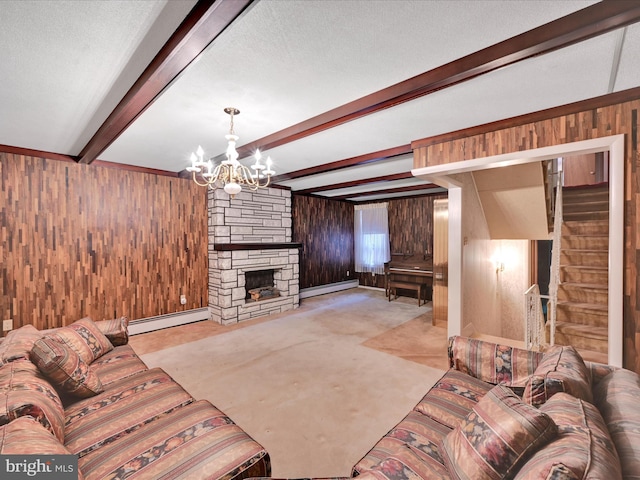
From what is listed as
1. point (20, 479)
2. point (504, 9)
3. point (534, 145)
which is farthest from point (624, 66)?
point (20, 479)

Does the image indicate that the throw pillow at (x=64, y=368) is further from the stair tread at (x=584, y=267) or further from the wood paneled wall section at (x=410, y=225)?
the wood paneled wall section at (x=410, y=225)

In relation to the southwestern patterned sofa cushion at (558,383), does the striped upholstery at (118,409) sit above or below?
below

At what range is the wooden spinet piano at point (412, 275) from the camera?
19.2 feet

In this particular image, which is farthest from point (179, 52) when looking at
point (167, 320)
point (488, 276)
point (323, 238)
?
point (323, 238)

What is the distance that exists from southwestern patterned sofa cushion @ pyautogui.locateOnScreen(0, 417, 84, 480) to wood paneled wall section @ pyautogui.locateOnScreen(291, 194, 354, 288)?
5.46 meters

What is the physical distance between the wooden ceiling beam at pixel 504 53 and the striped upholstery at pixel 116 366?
8.13 feet

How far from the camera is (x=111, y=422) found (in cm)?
150

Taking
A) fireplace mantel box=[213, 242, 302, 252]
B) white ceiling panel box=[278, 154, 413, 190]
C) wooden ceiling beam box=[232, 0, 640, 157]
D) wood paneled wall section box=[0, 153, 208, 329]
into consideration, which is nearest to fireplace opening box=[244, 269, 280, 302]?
fireplace mantel box=[213, 242, 302, 252]

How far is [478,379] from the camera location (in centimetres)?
197

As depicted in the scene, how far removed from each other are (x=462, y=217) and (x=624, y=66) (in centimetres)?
210

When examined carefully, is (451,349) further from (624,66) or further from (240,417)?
(624,66)

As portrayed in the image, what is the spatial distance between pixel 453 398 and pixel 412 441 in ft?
1.66

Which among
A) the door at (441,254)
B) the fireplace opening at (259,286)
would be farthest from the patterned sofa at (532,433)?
the fireplace opening at (259,286)

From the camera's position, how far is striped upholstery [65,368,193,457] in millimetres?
1387
